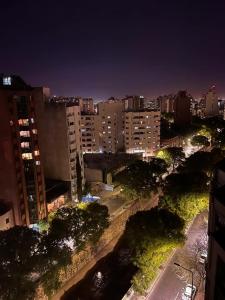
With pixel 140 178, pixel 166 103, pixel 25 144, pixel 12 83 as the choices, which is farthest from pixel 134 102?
pixel 25 144

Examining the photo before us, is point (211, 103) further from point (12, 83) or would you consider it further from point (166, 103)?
point (12, 83)

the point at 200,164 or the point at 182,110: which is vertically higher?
the point at 182,110

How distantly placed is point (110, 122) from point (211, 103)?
2963 inches

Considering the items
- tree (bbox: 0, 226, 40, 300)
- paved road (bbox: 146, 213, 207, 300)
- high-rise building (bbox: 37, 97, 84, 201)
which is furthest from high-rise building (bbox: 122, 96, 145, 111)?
tree (bbox: 0, 226, 40, 300)

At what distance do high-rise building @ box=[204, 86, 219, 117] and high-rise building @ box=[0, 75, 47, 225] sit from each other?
10329 cm

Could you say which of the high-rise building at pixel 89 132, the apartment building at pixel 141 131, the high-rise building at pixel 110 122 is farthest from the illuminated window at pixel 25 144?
the apartment building at pixel 141 131

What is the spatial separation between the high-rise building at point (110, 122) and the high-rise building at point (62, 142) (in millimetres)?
22515

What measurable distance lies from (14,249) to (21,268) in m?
1.48

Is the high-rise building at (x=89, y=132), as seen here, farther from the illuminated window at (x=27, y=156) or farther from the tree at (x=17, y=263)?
the tree at (x=17, y=263)

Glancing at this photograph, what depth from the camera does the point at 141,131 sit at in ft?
202

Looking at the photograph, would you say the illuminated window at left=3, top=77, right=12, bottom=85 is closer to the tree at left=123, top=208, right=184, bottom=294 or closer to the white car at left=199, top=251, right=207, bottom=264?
the tree at left=123, top=208, right=184, bottom=294

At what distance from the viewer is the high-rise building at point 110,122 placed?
62.2 m

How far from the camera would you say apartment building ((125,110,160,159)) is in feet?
201

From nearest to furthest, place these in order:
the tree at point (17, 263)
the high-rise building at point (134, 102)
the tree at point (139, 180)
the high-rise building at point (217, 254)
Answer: the high-rise building at point (217, 254), the tree at point (17, 263), the tree at point (139, 180), the high-rise building at point (134, 102)
